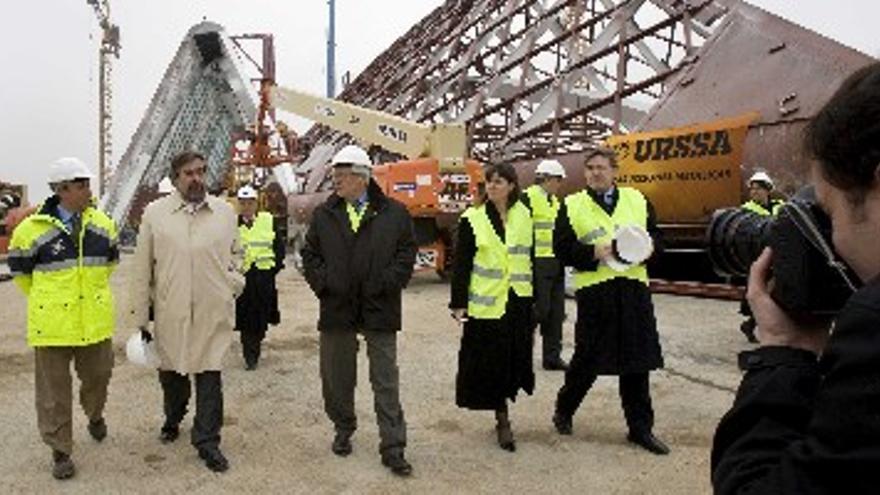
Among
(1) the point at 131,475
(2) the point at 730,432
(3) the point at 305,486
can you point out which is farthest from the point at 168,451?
(2) the point at 730,432

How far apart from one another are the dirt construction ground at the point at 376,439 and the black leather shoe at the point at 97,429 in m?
0.06

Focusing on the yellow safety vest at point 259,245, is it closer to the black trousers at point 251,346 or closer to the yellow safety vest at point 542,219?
the black trousers at point 251,346

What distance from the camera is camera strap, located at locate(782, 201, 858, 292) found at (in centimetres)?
101

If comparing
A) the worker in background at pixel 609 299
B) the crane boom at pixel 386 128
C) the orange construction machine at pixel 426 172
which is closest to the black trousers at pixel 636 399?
the worker in background at pixel 609 299

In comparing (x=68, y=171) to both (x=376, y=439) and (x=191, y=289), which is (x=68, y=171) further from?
(x=376, y=439)

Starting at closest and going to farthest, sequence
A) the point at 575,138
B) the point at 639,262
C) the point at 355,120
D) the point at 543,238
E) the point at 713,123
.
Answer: the point at 639,262, the point at 543,238, the point at 713,123, the point at 355,120, the point at 575,138

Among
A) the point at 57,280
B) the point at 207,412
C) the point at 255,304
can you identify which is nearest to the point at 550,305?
the point at 255,304

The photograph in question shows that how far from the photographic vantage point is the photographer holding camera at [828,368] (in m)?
0.88

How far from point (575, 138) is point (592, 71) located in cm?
367

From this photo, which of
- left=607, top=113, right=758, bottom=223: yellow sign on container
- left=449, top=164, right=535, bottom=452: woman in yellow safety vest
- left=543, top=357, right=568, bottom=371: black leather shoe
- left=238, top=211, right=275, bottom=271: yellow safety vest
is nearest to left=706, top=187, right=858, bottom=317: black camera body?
left=449, top=164, right=535, bottom=452: woman in yellow safety vest

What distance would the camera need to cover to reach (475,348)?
4.41 metres

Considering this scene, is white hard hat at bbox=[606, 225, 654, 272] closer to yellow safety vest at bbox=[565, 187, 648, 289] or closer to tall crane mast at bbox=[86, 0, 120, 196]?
yellow safety vest at bbox=[565, 187, 648, 289]

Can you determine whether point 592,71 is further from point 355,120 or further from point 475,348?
point 475,348

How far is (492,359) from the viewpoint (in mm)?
4383
